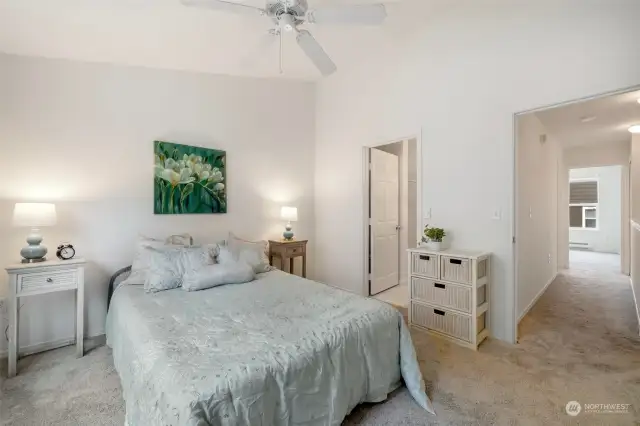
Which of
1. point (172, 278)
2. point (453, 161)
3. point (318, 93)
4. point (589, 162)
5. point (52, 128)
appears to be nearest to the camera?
point (172, 278)

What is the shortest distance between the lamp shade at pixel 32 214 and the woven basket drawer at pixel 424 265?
10.6ft

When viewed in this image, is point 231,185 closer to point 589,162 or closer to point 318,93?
point 318,93

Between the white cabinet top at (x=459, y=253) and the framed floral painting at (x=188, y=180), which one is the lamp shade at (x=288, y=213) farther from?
the white cabinet top at (x=459, y=253)

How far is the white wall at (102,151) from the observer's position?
2.54 metres

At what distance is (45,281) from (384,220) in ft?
12.3

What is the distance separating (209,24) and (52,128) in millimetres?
1679

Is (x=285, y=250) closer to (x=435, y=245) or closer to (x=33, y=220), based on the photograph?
(x=435, y=245)

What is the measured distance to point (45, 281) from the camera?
7.66ft

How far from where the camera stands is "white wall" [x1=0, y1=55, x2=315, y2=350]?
254cm

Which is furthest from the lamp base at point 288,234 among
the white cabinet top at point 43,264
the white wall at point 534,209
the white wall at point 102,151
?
the white wall at point 534,209

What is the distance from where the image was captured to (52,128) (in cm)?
266

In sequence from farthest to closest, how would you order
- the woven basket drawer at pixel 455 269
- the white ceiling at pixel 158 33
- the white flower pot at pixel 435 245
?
1. the white flower pot at pixel 435 245
2. the woven basket drawer at pixel 455 269
3. the white ceiling at pixel 158 33

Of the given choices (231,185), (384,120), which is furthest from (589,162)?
(231,185)

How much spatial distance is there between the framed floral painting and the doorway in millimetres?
1902
